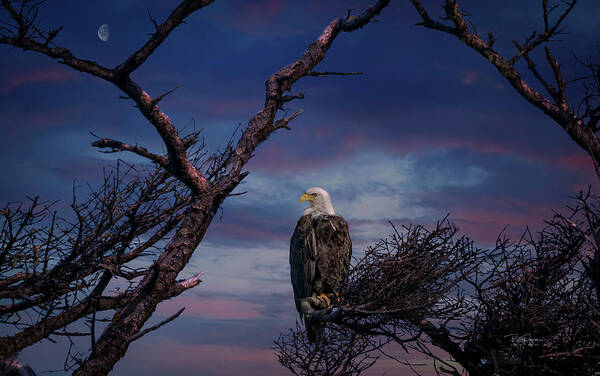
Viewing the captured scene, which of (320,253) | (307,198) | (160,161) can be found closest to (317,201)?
(307,198)

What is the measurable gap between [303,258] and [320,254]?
0.27 metres

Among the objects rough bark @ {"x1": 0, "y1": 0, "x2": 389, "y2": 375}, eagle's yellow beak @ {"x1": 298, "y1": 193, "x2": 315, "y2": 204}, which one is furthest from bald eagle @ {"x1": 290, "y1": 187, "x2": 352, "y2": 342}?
rough bark @ {"x1": 0, "y1": 0, "x2": 389, "y2": 375}

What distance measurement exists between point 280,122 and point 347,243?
2.14 meters

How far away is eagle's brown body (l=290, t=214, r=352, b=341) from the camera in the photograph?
23.2 ft

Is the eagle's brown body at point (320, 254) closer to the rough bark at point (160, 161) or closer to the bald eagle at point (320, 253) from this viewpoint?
the bald eagle at point (320, 253)

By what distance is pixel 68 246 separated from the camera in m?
7.29

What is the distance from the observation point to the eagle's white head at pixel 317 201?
292 inches

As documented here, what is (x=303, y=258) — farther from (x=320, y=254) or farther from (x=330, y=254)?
(x=330, y=254)

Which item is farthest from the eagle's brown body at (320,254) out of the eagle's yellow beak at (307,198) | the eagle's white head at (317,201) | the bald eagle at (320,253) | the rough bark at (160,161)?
the rough bark at (160,161)

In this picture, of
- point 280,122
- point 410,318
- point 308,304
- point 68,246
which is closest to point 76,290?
point 68,246

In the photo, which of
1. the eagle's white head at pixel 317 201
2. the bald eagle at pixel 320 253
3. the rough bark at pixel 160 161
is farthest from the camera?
the eagle's white head at pixel 317 201

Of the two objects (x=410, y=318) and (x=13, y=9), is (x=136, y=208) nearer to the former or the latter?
(x=13, y=9)

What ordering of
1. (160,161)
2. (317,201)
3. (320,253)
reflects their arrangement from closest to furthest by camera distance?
(160,161) < (320,253) < (317,201)

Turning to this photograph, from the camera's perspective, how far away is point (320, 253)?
7117mm
